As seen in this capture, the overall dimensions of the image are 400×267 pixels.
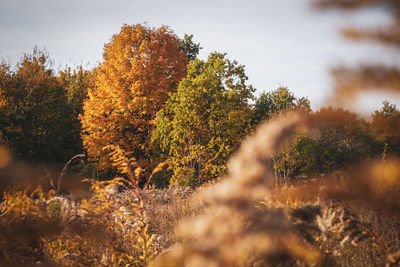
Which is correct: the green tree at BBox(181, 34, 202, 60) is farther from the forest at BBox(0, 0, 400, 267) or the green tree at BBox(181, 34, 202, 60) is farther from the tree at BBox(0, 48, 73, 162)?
the tree at BBox(0, 48, 73, 162)

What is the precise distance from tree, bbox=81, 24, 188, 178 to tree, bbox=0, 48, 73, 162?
2.24 m

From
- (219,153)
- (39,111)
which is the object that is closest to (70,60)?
(39,111)

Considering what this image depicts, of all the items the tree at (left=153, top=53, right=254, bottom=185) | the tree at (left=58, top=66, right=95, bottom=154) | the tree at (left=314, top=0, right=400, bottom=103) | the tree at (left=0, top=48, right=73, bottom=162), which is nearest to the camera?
the tree at (left=314, top=0, right=400, bottom=103)

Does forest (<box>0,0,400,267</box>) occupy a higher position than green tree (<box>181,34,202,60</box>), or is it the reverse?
green tree (<box>181,34,202,60</box>)

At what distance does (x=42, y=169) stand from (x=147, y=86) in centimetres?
1558

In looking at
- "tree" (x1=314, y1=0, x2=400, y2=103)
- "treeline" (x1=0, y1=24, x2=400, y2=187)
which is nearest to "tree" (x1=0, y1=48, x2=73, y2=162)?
"treeline" (x1=0, y1=24, x2=400, y2=187)

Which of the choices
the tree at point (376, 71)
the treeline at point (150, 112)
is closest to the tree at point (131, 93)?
the treeline at point (150, 112)

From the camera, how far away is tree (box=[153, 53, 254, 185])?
39.4ft

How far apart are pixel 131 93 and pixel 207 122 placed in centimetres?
552

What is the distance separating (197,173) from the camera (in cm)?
1273

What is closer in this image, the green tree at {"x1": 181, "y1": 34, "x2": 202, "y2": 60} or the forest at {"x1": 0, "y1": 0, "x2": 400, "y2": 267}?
the forest at {"x1": 0, "y1": 0, "x2": 400, "y2": 267}

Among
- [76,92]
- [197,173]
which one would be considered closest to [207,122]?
[197,173]

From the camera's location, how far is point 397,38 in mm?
809

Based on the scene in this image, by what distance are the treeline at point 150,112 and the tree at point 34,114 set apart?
5 centimetres
